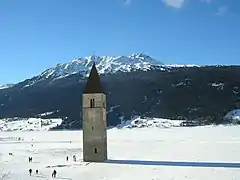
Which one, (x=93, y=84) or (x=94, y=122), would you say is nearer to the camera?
(x=94, y=122)

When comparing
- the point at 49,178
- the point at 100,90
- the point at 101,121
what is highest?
the point at 100,90

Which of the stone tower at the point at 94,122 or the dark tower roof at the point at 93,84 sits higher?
the dark tower roof at the point at 93,84

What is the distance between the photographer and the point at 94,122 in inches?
2025

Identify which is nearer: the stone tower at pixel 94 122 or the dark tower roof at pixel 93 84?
the stone tower at pixel 94 122

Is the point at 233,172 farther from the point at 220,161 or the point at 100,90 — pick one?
the point at 100,90

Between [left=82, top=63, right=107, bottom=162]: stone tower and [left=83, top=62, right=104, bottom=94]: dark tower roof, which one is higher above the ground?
[left=83, top=62, right=104, bottom=94]: dark tower roof

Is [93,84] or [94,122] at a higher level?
[93,84]

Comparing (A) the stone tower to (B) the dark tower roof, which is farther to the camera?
(B) the dark tower roof

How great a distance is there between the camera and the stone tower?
49969 millimetres

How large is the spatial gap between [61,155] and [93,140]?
736cm

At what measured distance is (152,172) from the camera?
123 ft

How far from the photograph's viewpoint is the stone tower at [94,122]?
4997cm

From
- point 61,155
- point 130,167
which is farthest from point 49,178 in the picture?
point 61,155

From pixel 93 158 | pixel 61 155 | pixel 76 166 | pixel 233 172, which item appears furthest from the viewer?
pixel 61 155
